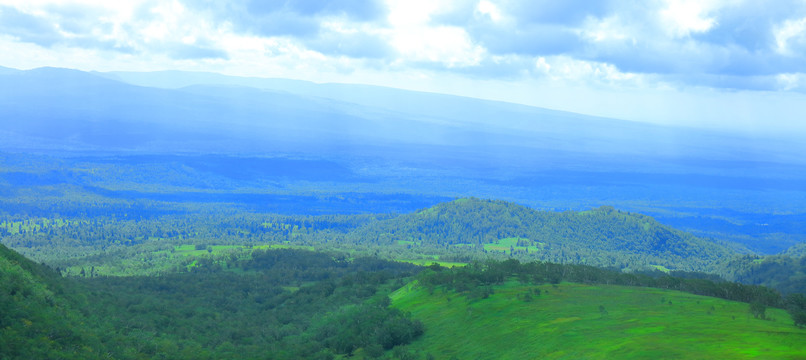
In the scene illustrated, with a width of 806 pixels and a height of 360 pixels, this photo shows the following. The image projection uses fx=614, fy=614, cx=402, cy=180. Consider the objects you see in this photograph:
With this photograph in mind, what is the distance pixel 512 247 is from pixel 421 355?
137 metres

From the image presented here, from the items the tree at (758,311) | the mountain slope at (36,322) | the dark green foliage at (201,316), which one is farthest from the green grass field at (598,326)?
the mountain slope at (36,322)

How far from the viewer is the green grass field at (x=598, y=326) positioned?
42.6 metres

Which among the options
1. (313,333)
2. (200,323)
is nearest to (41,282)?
(200,323)

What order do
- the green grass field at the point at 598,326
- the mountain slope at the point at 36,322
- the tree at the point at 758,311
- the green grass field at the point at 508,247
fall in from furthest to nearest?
1. the green grass field at the point at 508,247
2. the tree at the point at 758,311
3. the mountain slope at the point at 36,322
4. the green grass field at the point at 598,326

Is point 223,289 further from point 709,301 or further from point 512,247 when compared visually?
point 512,247

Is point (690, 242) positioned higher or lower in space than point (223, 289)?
higher

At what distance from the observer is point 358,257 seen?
5694 inches

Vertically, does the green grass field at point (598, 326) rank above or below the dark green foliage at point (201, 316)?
above

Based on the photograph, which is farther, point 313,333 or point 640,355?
point 313,333

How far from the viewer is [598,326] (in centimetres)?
5275

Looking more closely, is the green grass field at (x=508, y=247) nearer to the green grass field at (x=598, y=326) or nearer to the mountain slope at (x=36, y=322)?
the green grass field at (x=598, y=326)

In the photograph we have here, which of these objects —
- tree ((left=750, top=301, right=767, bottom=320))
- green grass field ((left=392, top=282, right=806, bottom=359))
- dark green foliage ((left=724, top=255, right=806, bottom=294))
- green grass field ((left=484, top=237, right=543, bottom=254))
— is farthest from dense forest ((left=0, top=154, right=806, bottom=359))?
green grass field ((left=484, top=237, right=543, bottom=254))

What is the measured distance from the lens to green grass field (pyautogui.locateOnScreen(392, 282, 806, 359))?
1677 inches

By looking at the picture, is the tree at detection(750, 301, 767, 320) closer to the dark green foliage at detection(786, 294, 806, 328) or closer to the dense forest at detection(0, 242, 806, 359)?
the dense forest at detection(0, 242, 806, 359)
